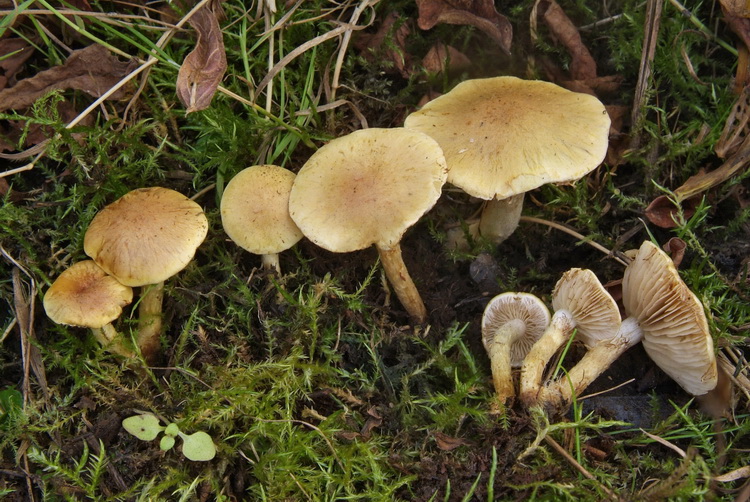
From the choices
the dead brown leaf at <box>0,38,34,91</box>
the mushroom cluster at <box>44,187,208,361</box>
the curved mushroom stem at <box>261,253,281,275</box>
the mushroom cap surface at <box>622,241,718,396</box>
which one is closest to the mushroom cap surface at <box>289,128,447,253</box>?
the curved mushroom stem at <box>261,253,281,275</box>

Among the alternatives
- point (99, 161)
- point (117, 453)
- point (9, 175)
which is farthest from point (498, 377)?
point (9, 175)

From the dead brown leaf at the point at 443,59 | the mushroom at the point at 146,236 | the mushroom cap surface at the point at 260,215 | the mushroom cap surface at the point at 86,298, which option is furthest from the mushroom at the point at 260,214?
the dead brown leaf at the point at 443,59

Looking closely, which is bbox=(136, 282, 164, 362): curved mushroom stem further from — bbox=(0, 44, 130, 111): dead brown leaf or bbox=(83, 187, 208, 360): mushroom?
bbox=(0, 44, 130, 111): dead brown leaf

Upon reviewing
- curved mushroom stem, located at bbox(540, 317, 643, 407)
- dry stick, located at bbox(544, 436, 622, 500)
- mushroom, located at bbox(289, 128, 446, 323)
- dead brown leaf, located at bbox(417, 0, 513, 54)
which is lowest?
dry stick, located at bbox(544, 436, 622, 500)

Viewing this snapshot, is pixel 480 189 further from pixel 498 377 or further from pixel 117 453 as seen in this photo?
pixel 117 453

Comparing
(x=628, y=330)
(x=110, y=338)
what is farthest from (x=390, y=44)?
(x=110, y=338)

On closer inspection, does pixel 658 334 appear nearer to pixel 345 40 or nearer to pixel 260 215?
pixel 260 215

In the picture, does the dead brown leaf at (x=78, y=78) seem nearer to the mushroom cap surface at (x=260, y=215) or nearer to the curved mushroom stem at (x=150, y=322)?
the mushroom cap surface at (x=260, y=215)
